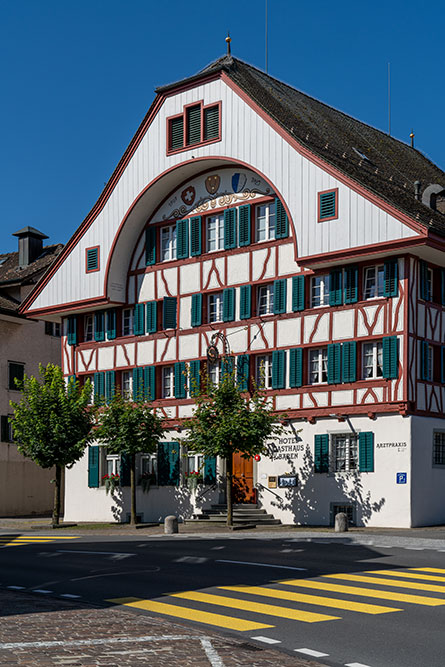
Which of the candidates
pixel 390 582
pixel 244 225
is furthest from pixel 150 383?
pixel 390 582

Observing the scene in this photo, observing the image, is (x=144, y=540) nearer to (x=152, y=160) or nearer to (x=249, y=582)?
(x=249, y=582)

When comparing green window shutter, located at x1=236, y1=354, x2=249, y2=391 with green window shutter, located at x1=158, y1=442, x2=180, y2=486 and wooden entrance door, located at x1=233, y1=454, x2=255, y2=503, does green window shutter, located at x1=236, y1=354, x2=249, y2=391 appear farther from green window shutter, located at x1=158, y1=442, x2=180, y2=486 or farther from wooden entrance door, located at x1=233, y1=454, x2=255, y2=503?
green window shutter, located at x1=158, y1=442, x2=180, y2=486

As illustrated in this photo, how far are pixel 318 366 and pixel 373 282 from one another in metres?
3.48

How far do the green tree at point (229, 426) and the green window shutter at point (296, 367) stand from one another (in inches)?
49.6

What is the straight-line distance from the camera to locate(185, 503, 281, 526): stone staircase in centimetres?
3425

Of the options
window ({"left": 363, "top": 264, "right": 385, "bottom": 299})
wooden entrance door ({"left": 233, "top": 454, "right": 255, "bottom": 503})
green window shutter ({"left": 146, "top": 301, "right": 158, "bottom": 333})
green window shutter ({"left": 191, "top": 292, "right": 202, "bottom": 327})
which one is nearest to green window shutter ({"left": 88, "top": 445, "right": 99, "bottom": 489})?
green window shutter ({"left": 146, "top": 301, "right": 158, "bottom": 333})

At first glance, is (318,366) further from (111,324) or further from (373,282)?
(111,324)

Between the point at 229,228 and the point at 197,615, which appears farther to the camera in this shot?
the point at 229,228

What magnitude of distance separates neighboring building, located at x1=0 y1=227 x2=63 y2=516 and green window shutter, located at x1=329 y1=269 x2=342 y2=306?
57.8 feet

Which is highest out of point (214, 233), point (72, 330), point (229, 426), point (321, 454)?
point (214, 233)

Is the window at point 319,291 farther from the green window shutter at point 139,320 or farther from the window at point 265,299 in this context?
the green window shutter at point 139,320

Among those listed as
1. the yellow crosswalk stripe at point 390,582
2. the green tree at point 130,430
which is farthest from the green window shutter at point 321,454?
the yellow crosswalk stripe at point 390,582

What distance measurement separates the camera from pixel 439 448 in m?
33.2

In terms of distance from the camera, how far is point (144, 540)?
27359 millimetres
